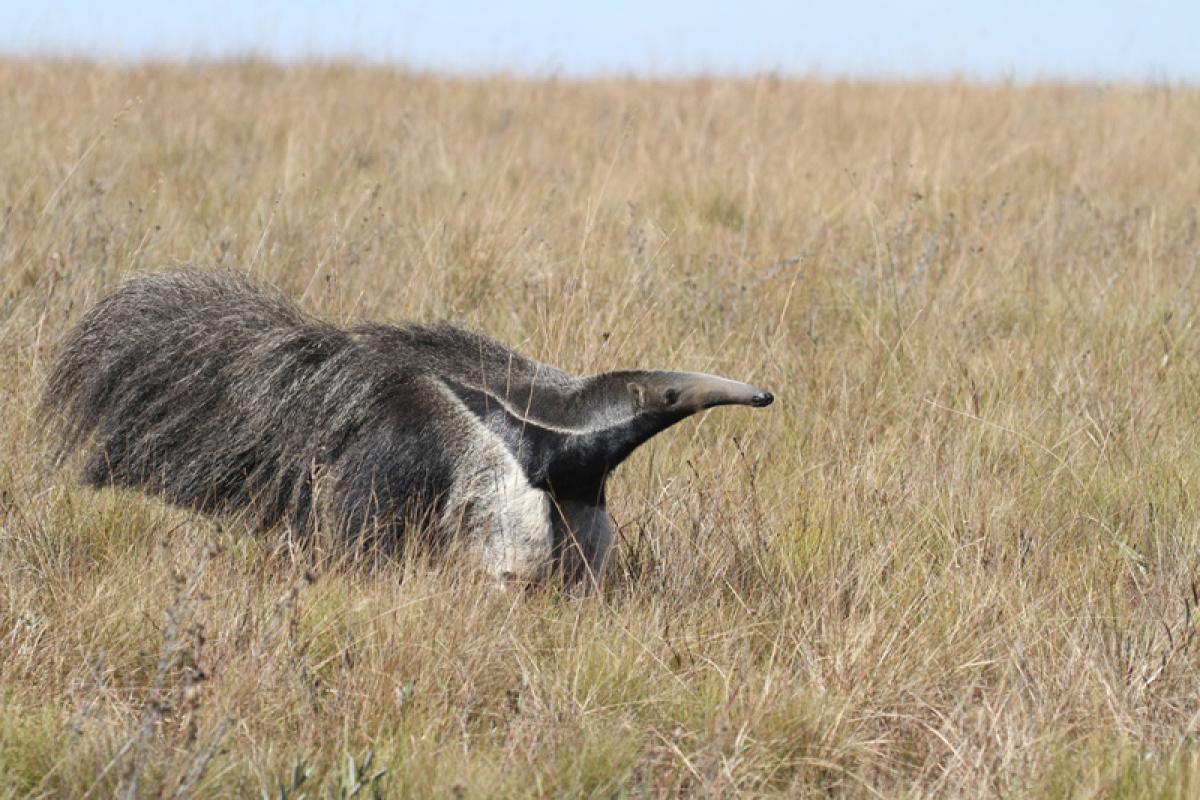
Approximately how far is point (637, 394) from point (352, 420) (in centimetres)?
94

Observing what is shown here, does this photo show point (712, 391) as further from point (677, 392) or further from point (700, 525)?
point (700, 525)

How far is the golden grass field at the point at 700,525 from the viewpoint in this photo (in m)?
3.24

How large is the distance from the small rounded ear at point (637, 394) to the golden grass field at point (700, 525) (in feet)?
1.73

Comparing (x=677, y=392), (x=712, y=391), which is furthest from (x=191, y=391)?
(x=712, y=391)

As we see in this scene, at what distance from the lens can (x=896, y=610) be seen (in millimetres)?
4082

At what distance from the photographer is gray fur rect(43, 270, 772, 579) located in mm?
4207

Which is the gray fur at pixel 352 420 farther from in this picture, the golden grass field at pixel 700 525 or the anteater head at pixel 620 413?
the golden grass field at pixel 700 525

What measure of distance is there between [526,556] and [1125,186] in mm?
8401

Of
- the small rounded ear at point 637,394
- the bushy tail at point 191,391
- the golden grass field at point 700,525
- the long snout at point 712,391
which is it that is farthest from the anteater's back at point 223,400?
the long snout at point 712,391

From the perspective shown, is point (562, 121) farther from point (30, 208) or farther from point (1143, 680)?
point (1143, 680)

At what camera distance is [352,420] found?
4.46 metres

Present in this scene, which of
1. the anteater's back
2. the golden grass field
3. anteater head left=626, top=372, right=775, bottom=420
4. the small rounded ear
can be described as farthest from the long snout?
the anteater's back

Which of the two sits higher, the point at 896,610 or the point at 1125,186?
the point at 1125,186

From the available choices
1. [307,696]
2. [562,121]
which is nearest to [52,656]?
[307,696]
